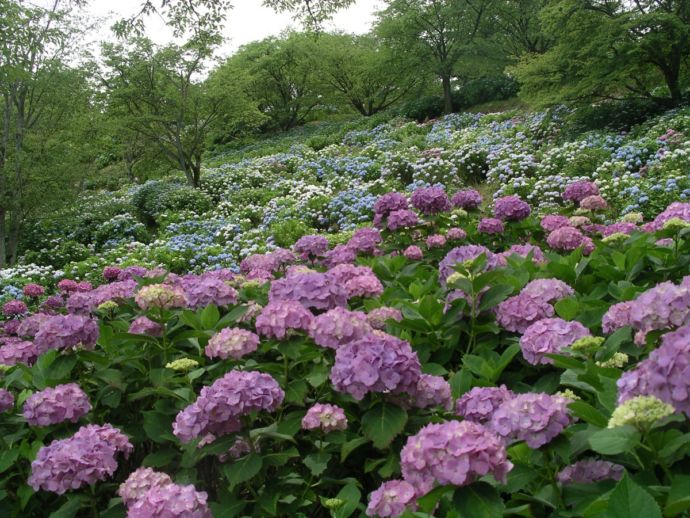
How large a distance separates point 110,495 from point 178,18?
8.06 meters

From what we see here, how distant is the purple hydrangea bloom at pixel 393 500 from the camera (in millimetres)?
1394

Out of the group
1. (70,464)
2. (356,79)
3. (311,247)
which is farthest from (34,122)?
(356,79)

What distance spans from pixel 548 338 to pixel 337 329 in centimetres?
67

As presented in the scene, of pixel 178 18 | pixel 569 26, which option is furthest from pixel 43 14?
pixel 569 26

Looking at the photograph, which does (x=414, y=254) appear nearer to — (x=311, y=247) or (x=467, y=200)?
(x=311, y=247)

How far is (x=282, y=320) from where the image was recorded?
6.64 feet

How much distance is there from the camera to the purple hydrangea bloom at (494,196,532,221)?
12.8ft

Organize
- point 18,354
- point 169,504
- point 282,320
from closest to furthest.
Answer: point 169,504, point 282,320, point 18,354

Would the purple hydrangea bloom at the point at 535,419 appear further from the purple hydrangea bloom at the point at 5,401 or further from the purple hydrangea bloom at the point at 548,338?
the purple hydrangea bloom at the point at 5,401

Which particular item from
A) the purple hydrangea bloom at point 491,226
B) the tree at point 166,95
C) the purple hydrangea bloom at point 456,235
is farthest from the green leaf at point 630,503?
the tree at point 166,95

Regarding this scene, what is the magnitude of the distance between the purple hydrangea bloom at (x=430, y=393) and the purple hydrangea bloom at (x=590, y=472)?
436 millimetres

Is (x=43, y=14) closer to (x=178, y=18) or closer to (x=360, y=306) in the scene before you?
(x=178, y=18)

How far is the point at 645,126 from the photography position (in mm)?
9812

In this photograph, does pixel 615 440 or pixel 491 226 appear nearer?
pixel 615 440
